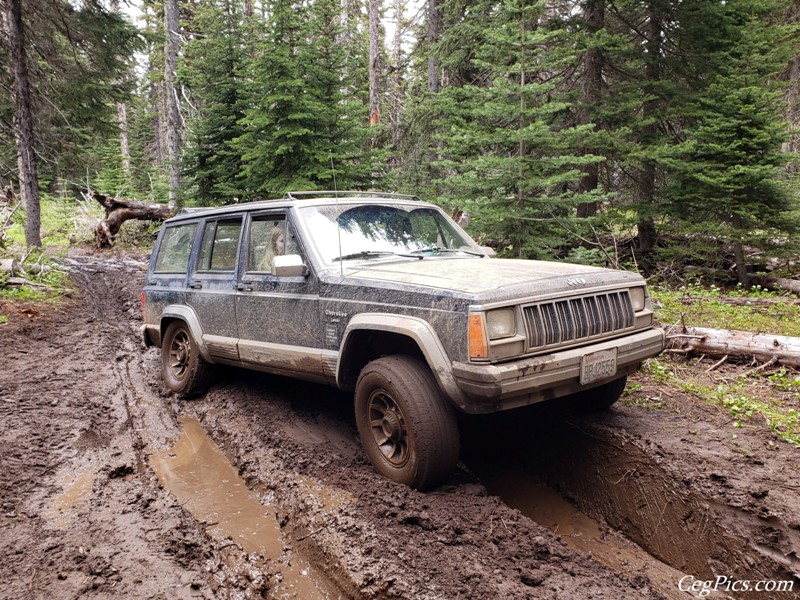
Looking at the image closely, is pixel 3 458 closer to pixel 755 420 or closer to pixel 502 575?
pixel 502 575

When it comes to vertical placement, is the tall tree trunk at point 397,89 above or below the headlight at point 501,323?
above

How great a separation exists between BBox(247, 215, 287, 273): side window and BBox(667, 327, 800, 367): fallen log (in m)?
4.57

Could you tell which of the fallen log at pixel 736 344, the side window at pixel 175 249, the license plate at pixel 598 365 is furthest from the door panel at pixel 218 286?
the fallen log at pixel 736 344

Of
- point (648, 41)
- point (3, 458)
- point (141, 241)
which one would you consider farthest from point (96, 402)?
point (141, 241)

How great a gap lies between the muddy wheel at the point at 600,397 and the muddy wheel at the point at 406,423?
5.23 feet

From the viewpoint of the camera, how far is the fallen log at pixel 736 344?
208 inches

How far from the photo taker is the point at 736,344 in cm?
559

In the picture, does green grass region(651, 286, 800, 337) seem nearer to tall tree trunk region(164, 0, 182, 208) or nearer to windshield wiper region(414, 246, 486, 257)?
windshield wiper region(414, 246, 486, 257)

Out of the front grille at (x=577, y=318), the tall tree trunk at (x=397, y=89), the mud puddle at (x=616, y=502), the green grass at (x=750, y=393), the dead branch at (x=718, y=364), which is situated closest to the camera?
the mud puddle at (x=616, y=502)

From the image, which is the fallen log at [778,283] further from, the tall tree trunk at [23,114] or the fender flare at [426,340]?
the tall tree trunk at [23,114]

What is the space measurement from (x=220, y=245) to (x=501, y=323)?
332cm

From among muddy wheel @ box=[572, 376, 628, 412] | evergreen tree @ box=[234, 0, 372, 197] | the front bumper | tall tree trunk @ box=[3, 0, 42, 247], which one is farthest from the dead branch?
tall tree trunk @ box=[3, 0, 42, 247]

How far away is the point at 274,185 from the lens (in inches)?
415

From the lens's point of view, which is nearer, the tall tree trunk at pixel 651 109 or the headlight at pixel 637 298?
the headlight at pixel 637 298
